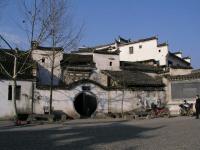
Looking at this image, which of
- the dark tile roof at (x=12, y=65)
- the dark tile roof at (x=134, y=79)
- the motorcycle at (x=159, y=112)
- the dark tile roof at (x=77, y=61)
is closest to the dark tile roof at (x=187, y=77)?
the dark tile roof at (x=134, y=79)

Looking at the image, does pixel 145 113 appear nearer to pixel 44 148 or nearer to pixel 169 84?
pixel 169 84

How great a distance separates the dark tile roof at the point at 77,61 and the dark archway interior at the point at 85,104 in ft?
11.6

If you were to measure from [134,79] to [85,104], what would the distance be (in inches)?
205

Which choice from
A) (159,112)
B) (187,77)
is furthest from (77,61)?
(187,77)

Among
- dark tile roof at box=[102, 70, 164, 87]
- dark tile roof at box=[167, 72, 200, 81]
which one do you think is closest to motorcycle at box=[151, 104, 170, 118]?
dark tile roof at box=[102, 70, 164, 87]

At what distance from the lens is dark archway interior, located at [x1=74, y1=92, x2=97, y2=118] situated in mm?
30531

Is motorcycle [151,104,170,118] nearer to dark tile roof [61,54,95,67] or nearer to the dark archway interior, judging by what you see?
the dark archway interior

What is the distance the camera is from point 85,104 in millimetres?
30891

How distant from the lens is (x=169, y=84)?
3447 centimetres

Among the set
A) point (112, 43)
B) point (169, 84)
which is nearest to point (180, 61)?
point (112, 43)

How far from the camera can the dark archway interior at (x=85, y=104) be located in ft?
100

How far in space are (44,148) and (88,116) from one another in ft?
63.3

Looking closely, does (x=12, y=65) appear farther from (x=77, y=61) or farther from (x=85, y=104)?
(x=77, y=61)

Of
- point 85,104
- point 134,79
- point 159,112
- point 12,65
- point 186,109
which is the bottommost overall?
point 159,112
